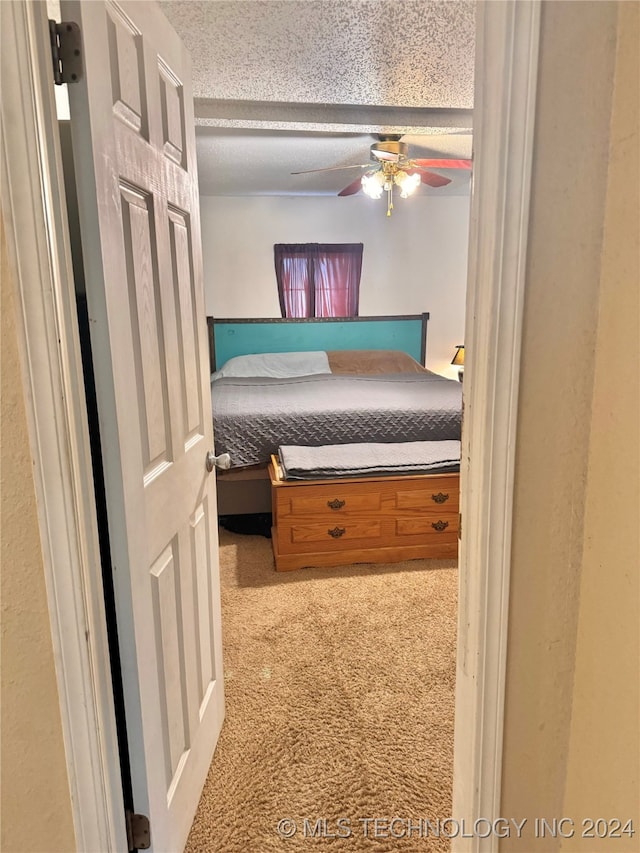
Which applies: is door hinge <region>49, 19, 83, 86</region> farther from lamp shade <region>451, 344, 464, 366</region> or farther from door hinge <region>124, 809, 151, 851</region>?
lamp shade <region>451, 344, 464, 366</region>

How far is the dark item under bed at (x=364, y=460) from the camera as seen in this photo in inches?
104

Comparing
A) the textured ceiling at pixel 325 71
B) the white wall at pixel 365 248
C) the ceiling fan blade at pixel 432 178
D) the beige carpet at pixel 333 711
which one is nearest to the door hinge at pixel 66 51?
the textured ceiling at pixel 325 71

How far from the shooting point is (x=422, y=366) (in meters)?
5.08

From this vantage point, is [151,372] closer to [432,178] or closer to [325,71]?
[325,71]

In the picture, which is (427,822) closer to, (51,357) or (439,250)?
(51,357)

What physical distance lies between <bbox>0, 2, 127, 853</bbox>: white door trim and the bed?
2091 mm

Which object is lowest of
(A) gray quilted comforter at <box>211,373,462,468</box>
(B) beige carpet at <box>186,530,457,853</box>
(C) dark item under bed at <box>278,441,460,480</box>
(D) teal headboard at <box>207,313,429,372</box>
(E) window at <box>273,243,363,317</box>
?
(B) beige carpet at <box>186,530,457,853</box>

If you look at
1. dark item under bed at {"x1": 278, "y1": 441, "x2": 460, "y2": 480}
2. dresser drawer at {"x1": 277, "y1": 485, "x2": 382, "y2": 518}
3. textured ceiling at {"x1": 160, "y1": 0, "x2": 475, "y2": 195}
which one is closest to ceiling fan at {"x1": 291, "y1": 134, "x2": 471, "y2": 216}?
textured ceiling at {"x1": 160, "y1": 0, "x2": 475, "y2": 195}

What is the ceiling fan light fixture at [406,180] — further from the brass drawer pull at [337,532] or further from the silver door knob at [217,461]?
the silver door knob at [217,461]

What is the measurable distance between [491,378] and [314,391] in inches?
115

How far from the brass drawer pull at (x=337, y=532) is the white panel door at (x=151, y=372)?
1250mm

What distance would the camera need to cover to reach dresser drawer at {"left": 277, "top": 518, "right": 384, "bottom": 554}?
2670mm

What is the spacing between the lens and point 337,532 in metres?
2.70

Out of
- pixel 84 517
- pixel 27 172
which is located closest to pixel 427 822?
pixel 84 517
